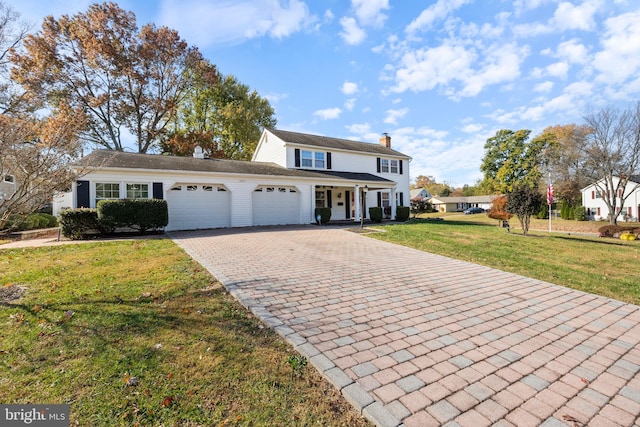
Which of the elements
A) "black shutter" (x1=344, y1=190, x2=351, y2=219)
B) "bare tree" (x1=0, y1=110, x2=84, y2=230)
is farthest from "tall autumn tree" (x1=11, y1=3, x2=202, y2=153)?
"bare tree" (x1=0, y1=110, x2=84, y2=230)

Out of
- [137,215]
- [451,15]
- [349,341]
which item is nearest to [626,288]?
[349,341]

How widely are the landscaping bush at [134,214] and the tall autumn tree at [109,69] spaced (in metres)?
16.4

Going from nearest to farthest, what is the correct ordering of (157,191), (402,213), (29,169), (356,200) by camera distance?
(29,169)
(157,191)
(356,200)
(402,213)

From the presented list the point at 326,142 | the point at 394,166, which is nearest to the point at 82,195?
the point at 326,142

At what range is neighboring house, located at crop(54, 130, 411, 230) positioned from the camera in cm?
1333

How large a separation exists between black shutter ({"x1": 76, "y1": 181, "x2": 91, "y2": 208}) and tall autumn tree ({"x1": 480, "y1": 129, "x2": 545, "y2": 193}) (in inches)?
1790

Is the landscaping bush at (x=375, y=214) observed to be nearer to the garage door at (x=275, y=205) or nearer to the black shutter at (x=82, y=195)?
the garage door at (x=275, y=205)

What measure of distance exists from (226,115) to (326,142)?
40.9 feet

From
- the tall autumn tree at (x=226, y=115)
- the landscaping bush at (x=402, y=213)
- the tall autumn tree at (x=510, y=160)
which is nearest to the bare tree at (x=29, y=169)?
the landscaping bush at (x=402, y=213)

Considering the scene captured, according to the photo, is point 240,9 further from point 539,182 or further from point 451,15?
point 539,182

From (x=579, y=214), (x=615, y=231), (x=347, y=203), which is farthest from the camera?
(x=579, y=214)

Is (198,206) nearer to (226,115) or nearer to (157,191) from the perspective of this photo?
(157,191)

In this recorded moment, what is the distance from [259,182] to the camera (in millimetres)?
16297

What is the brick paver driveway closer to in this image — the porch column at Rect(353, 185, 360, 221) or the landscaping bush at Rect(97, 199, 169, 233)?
the landscaping bush at Rect(97, 199, 169, 233)
